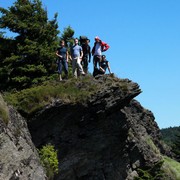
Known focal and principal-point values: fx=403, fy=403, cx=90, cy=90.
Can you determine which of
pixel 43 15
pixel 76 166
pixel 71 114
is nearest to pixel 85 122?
pixel 71 114

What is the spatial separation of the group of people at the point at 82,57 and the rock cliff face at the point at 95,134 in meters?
1.10

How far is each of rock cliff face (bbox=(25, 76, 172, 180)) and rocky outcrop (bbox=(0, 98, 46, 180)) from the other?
10.7 feet

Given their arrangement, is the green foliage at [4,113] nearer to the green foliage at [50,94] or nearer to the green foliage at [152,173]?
the green foliage at [50,94]

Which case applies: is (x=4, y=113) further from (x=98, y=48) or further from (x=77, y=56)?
(x=98, y=48)

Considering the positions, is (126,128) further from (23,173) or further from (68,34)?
(68,34)

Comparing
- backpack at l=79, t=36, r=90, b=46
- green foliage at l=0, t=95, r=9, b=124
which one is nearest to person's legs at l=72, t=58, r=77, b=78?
backpack at l=79, t=36, r=90, b=46

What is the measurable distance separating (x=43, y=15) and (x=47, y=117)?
10.8 m

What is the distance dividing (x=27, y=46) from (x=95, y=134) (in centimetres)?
783

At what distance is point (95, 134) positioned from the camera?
20.9m

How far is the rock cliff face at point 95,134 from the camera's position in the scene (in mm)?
18969

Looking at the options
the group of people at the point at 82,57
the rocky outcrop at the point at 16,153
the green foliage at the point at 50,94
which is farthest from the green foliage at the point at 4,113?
Result: the group of people at the point at 82,57

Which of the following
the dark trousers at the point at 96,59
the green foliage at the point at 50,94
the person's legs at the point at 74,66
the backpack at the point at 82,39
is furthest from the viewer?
the backpack at the point at 82,39

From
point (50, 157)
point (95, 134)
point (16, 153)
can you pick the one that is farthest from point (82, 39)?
point (16, 153)

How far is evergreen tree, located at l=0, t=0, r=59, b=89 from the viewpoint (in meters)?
25.2
